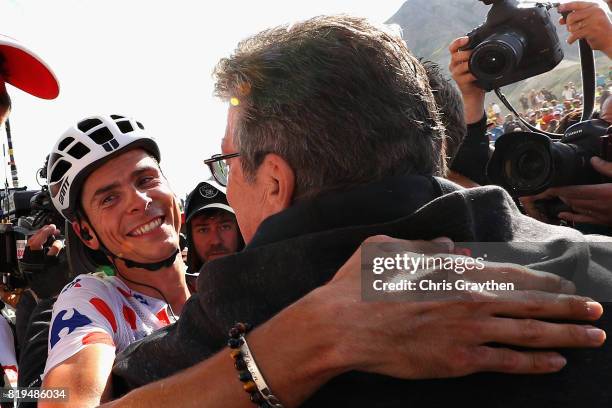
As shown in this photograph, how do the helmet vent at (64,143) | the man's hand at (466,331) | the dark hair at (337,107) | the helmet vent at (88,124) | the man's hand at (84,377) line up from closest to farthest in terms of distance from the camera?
1. the man's hand at (466,331)
2. the dark hair at (337,107)
3. the man's hand at (84,377)
4. the helmet vent at (64,143)
5. the helmet vent at (88,124)

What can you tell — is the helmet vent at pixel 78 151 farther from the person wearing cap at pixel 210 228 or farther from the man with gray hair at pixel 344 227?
the man with gray hair at pixel 344 227

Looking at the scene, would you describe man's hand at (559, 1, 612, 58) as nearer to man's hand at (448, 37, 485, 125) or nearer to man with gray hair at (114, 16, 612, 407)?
man's hand at (448, 37, 485, 125)

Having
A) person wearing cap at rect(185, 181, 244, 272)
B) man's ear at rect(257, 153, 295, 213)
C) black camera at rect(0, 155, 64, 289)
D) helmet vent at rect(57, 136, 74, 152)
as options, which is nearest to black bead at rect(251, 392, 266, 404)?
man's ear at rect(257, 153, 295, 213)

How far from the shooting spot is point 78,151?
3.54 m

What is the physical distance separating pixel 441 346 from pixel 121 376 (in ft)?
3.97

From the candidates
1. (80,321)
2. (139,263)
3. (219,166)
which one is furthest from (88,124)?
(219,166)

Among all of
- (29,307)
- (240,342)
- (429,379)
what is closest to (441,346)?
(429,379)

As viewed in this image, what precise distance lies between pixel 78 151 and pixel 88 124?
279 mm

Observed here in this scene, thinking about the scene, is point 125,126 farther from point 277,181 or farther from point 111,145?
point 277,181

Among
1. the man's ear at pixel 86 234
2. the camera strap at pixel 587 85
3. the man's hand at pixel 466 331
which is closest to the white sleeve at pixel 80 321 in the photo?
the man's ear at pixel 86 234

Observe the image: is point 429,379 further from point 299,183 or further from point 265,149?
A: point 265,149

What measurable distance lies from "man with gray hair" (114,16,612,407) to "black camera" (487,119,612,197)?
113 cm

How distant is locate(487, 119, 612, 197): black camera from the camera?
2.92m

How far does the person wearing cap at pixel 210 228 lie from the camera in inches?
198
